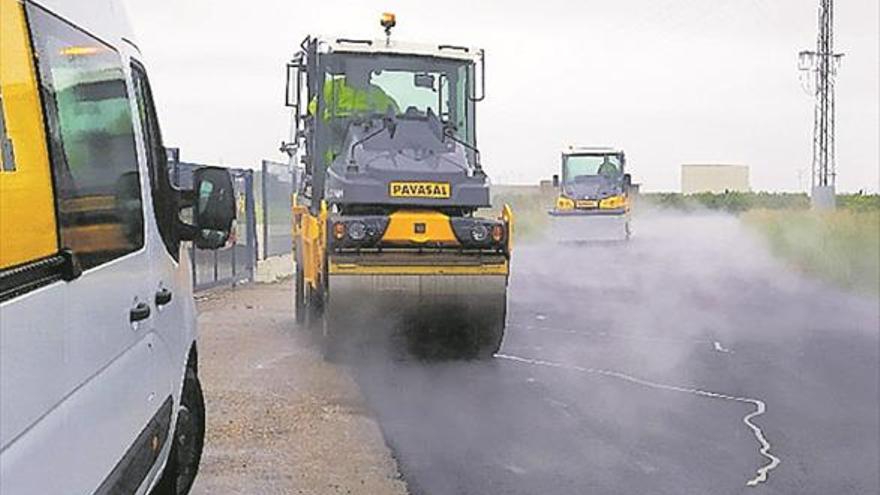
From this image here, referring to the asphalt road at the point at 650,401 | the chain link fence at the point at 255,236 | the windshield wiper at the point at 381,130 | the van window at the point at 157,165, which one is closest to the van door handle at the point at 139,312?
the van window at the point at 157,165

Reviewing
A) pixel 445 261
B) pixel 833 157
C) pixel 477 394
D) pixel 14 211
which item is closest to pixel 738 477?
pixel 477 394

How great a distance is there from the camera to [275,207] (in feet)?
71.8

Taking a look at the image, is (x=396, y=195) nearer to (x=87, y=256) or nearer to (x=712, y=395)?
(x=712, y=395)

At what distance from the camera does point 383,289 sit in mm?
10711

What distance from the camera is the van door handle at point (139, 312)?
407 centimetres

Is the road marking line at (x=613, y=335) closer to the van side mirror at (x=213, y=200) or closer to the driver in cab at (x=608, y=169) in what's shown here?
the van side mirror at (x=213, y=200)

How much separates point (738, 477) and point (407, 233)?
4549mm

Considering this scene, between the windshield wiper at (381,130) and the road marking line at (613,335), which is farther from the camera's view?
the road marking line at (613,335)

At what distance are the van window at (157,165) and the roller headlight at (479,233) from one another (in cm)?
562

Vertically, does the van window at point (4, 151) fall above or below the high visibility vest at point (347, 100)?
below

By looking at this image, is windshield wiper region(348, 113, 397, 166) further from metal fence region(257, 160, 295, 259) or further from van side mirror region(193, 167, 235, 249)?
metal fence region(257, 160, 295, 259)

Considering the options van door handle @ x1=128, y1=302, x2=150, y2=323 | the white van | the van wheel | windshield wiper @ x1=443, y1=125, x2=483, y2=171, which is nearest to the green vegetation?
windshield wiper @ x1=443, y1=125, x2=483, y2=171

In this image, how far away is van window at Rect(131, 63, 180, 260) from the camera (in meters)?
4.99

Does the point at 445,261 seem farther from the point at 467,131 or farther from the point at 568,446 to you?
the point at 568,446
